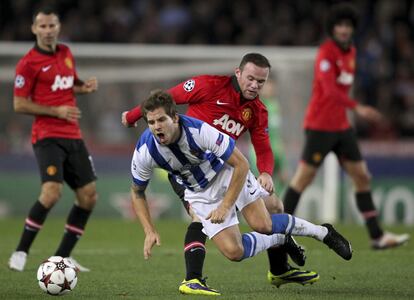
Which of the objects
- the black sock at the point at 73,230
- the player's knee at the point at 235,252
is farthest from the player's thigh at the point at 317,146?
the player's knee at the point at 235,252

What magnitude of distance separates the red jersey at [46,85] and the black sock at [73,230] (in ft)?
2.28

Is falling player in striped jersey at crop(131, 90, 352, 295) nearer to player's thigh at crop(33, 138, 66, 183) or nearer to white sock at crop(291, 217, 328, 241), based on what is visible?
white sock at crop(291, 217, 328, 241)

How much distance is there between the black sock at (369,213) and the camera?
→ 9.88m

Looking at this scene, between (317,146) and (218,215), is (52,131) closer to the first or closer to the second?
(218,215)

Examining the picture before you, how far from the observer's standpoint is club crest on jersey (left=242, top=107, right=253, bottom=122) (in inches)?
279

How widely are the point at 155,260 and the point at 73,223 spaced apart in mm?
998

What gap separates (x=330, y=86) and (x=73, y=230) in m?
3.12

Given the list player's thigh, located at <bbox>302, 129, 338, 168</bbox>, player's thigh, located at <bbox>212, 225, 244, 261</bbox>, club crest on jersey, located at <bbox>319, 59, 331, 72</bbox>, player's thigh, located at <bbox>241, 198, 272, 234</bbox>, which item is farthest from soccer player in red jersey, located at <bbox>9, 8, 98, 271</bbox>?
club crest on jersey, located at <bbox>319, 59, 331, 72</bbox>

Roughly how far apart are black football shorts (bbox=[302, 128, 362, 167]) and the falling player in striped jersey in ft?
9.88

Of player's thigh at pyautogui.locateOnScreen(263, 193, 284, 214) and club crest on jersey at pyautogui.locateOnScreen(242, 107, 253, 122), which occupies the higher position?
club crest on jersey at pyautogui.locateOnScreen(242, 107, 253, 122)

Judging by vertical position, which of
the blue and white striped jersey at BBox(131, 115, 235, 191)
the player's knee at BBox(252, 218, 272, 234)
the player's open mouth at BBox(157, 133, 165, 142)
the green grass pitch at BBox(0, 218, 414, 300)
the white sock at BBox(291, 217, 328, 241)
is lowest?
the green grass pitch at BBox(0, 218, 414, 300)

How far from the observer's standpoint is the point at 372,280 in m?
7.41

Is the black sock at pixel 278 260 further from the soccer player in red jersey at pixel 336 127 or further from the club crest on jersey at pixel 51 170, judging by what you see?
the soccer player in red jersey at pixel 336 127

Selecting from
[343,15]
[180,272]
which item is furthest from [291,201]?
[180,272]
